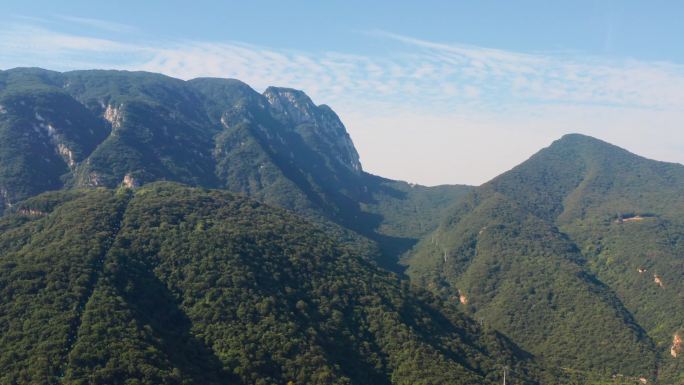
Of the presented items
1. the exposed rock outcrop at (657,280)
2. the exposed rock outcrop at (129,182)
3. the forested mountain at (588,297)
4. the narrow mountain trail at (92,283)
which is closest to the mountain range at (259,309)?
the narrow mountain trail at (92,283)

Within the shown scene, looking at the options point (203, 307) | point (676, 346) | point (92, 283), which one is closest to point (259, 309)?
point (203, 307)

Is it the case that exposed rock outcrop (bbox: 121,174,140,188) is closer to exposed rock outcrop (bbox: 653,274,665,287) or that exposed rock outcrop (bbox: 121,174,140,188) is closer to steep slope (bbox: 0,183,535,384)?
steep slope (bbox: 0,183,535,384)

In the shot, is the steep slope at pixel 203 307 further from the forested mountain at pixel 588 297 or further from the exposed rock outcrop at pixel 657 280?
the exposed rock outcrop at pixel 657 280

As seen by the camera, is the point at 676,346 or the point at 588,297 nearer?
the point at 676,346

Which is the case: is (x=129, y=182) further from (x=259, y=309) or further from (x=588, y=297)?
(x=588, y=297)

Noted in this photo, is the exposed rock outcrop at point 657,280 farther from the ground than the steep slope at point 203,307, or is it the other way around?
the exposed rock outcrop at point 657,280

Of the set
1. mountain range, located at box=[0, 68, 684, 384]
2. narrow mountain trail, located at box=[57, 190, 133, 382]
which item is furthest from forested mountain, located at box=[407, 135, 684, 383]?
narrow mountain trail, located at box=[57, 190, 133, 382]
